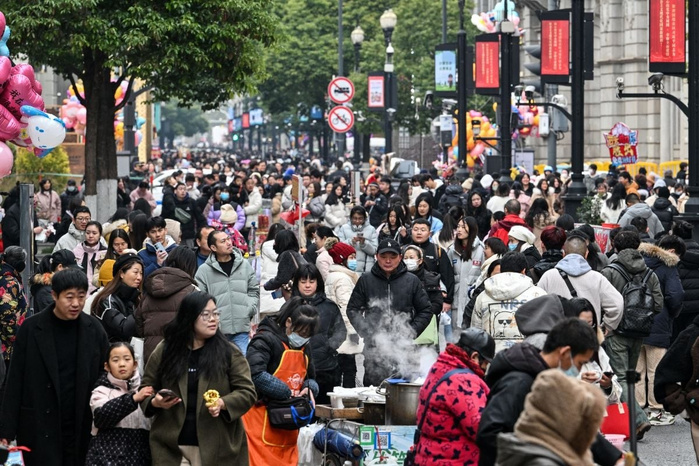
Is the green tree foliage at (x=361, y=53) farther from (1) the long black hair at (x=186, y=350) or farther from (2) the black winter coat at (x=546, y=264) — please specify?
(1) the long black hair at (x=186, y=350)

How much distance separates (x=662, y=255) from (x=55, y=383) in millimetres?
6493

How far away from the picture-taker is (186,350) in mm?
8180

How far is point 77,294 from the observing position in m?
8.50

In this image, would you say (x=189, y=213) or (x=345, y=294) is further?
(x=189, y=213)

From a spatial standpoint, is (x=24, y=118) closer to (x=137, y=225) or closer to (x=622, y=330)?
(x=137, y=225)

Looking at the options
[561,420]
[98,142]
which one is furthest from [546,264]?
[98,142]

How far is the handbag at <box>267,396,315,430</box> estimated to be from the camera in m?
9.09

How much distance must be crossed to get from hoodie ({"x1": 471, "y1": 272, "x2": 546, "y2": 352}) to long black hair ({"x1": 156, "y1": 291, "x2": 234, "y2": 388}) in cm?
285

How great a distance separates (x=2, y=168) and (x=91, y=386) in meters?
5.51

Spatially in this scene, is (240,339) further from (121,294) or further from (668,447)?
(668,447)

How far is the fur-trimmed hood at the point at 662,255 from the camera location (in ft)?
43.3

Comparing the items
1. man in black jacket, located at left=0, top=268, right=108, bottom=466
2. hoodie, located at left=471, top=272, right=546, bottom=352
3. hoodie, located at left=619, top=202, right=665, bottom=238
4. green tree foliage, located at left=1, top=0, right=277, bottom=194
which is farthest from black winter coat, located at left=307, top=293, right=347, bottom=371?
green tree foliage, located at left=1, top=0, right=277, bottom=194

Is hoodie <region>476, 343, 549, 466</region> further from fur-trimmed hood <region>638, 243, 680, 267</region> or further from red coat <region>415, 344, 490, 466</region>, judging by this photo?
fur-trimmed hood <region>638, 243, 680, 267</region>

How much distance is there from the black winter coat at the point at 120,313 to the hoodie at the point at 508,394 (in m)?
4.10
